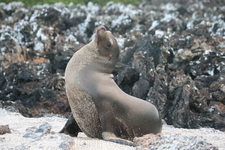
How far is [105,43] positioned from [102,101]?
954 mm

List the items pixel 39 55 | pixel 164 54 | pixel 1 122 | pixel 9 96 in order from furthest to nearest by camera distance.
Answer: pixel 39 55 < pixel 164 54 < pixel 9 96 < pixel 1 122

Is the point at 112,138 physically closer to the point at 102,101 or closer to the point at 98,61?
the point at 102,101

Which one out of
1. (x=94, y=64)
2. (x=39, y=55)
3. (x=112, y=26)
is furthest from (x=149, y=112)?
(x=112, y=26)

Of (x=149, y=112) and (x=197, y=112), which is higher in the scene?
(x=149, y=112)

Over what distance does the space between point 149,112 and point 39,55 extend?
1020 cm

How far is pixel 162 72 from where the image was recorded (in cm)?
963

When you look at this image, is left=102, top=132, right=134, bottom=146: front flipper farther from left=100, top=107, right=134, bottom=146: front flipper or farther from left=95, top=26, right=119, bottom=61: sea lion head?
left=95, top=26, right=119, bottom=61: sea lion head

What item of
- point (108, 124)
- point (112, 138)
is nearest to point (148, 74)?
point (108, 124)

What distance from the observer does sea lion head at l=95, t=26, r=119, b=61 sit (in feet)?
19.0

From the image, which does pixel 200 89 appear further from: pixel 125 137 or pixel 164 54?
pixel 125 137

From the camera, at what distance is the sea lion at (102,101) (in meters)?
5.47

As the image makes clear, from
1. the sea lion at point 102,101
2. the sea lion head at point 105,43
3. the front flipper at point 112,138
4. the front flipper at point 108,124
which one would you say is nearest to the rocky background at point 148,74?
the sea lion at point 102,101

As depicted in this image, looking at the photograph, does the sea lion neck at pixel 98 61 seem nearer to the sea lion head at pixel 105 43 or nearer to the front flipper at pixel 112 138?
the sea lion head at pixel 105 43

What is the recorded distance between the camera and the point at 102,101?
5445 millimetres
